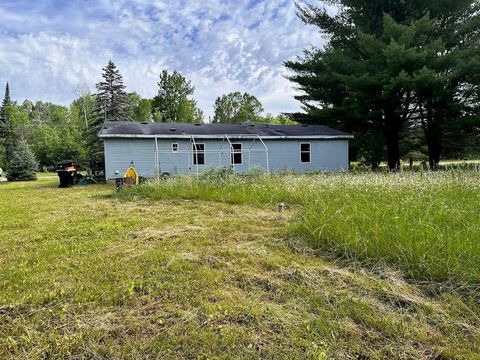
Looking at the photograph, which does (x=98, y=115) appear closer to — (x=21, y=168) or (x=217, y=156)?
(x=21, y=168)

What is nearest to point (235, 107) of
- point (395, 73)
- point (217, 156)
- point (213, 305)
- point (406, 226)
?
point (217, 156)

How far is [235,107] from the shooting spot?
41344mm

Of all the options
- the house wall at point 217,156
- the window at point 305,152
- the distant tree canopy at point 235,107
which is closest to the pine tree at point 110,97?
the house wall at point 217,156

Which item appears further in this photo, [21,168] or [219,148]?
[21,168]

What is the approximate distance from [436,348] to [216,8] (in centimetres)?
1246

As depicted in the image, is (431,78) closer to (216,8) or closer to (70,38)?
(216,8)

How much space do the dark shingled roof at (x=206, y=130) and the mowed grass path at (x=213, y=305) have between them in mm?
10296

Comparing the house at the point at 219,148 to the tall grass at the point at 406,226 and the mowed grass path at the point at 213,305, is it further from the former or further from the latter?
the mowed grass path at the point at 213,305

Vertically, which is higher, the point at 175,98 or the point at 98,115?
the point at 175,98

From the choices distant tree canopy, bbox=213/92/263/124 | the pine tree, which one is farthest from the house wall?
distant tree canopy, bbox=213/92/263/124

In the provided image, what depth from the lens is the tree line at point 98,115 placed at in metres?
22.4

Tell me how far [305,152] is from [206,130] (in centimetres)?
516

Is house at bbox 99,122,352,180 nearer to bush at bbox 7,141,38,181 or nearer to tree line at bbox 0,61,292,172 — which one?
tree line at bbox 0,61,292,172

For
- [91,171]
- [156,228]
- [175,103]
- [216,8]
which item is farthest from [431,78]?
[175,103]
